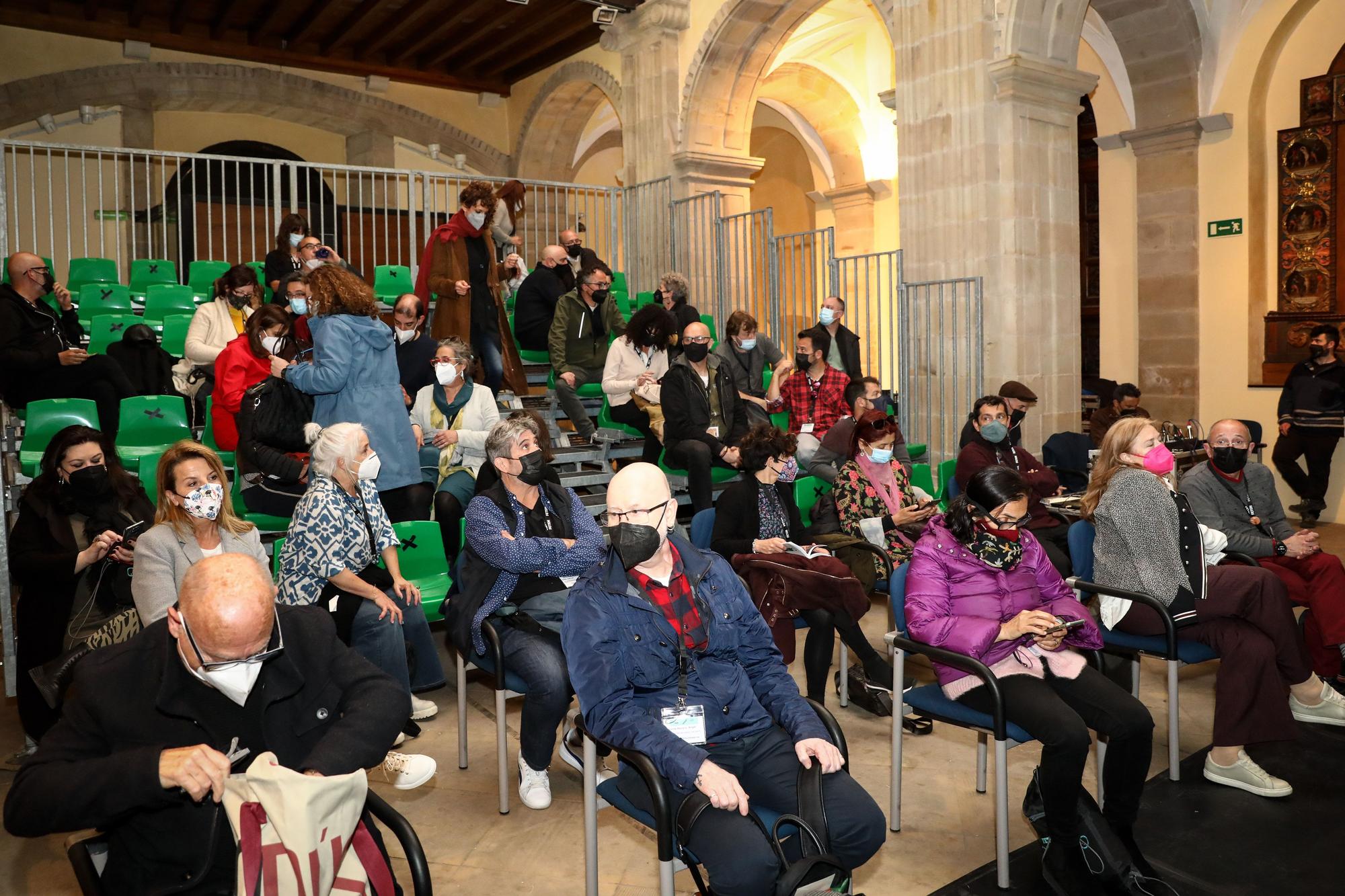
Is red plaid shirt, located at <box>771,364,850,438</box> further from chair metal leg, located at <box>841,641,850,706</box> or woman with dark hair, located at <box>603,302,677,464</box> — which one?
chair metal leg, located at <box>841,641,850,706</box>

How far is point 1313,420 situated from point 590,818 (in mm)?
8368

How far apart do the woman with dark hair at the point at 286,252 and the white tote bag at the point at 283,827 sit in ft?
20.7

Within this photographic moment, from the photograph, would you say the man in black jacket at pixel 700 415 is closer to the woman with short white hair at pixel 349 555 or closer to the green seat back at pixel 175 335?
the woman with short white hair at pixel 349 555

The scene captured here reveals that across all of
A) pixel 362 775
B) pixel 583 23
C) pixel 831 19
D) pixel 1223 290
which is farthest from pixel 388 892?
pixel 831 19

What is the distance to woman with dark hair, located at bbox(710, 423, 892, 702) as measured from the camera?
4.19 m

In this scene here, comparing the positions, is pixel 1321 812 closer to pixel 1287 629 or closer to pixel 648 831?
pixel 1287 629

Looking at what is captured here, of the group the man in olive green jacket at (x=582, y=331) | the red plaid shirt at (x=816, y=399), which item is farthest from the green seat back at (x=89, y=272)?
the red plaid shirt at (x=816, y=399)

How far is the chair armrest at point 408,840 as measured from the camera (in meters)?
2.00

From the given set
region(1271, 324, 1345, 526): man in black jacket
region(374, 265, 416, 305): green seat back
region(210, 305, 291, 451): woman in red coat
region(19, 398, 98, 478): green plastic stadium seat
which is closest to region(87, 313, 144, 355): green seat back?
region(19, 398, 98, 478): green plastic stadium seat

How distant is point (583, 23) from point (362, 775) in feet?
40.5

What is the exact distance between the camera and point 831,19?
1341 centimetres

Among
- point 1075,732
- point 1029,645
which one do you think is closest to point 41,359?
point 1029,645

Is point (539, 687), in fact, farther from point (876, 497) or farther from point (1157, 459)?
point (1157, 459)

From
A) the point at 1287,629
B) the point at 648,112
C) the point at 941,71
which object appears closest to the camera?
the point at 1287,629
